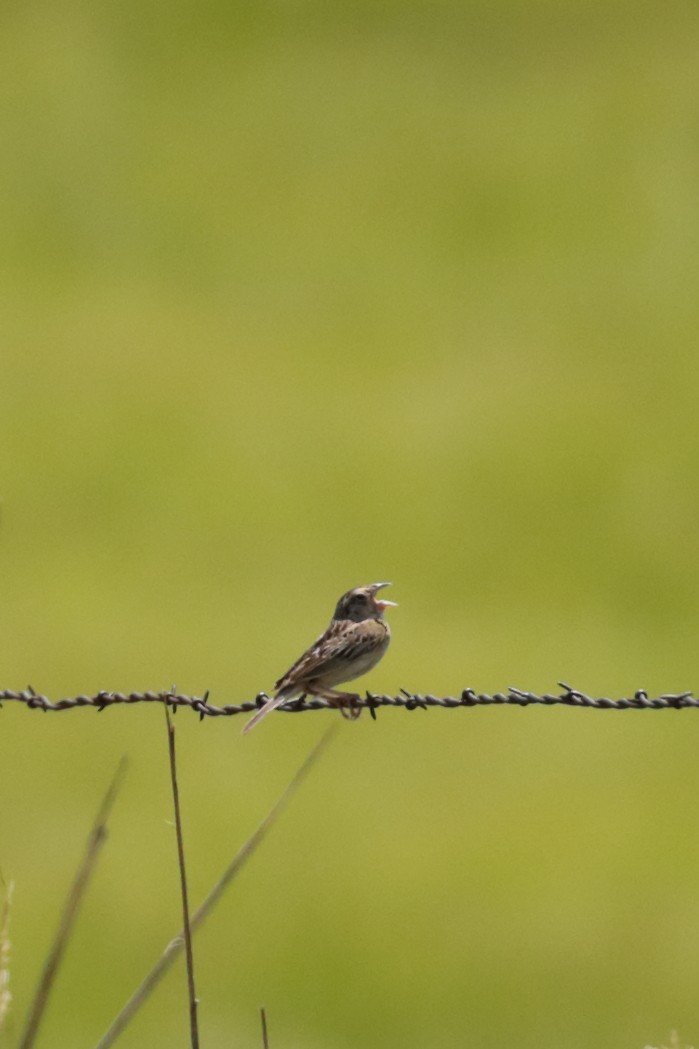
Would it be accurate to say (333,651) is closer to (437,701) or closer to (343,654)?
(343,654)

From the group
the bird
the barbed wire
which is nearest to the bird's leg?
the bird

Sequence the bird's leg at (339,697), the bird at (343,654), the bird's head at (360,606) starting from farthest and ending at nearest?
the bird's head at (360,606) → the bird at (343,654) → the bird's leg at (339,697)

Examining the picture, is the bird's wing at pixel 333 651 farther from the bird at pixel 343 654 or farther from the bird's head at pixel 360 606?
the bird's head at pixel 360 606

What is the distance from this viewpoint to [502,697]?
4.54 metres

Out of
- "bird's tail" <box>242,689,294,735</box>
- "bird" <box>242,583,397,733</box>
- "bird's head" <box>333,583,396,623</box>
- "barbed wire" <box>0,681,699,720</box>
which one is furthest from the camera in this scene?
"bird's head" <box>333,583,396,623</box>

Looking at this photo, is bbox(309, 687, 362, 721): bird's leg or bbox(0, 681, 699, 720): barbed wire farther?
bbox(309, 687, 362, 721): bird's leg

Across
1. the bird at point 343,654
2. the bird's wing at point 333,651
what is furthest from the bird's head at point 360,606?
the bird's wing at point 333,651

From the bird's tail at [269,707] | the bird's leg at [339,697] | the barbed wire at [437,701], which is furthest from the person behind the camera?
the bird's leg at [339,697]

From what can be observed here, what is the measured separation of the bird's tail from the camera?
5309 mm

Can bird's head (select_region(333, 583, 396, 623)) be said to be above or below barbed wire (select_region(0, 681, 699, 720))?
below

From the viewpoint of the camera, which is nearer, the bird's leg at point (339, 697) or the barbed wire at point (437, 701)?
the barbed wire at point (437, 701)

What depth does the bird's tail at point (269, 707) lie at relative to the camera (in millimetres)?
5309

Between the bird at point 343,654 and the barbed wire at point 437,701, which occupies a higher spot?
the barbed wire at point 437,701

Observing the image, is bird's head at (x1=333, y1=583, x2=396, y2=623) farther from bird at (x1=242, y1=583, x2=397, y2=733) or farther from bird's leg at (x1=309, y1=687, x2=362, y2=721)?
bird's leg at (x1=309, y1=687, x2=362, y2=721)
